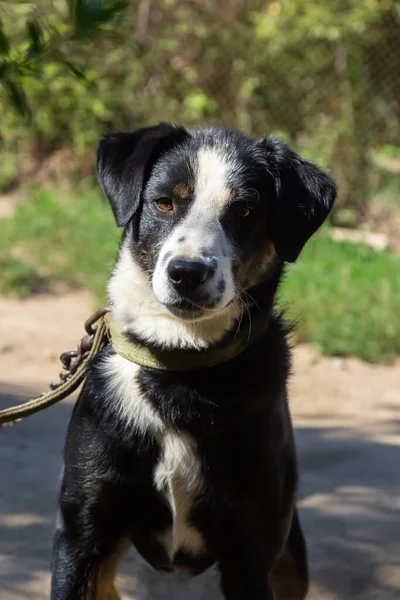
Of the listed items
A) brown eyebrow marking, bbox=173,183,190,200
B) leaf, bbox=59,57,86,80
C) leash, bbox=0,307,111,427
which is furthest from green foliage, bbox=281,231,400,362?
leaf, bbox=59,57,86,80

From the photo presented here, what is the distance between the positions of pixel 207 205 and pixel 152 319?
0.37 meters

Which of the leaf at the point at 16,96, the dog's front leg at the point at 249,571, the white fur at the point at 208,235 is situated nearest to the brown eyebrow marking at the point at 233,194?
the white fur at the point at 208,235

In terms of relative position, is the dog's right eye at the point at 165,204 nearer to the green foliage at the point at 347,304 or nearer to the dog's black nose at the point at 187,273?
the dog's black nose at the point at 187,273

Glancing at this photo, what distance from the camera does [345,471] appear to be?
4.41 metres

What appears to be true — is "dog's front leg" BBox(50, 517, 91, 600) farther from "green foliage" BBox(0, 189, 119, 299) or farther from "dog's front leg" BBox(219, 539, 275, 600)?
"green foliage" BBox(0, 189, 119, 299)

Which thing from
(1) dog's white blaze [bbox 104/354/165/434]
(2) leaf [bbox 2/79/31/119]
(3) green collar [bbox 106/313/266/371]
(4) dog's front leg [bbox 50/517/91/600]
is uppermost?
(2) leaf [bbox 2/79/31/119]

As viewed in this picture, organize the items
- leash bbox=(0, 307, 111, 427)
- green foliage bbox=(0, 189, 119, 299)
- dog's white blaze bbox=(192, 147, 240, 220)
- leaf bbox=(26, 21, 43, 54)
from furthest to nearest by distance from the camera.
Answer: green foliage bbox=(0, 189, 119, 299), leash bbox=(0, 307, 111, 427), dog's white blaze bbox=(192, 147, 240, 220), leaf bbox=(26, 21, 43, 54)

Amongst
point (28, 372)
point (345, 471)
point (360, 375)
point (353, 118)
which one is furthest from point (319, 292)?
point (353, 118)

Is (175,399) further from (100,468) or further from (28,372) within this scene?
(28,372)

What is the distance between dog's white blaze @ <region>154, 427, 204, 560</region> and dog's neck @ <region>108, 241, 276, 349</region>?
0.27 meters

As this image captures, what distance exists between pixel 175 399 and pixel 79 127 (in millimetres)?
8190

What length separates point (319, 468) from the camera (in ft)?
14.6

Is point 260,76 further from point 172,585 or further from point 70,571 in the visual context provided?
point 70,571

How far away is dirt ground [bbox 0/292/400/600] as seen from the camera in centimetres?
340
